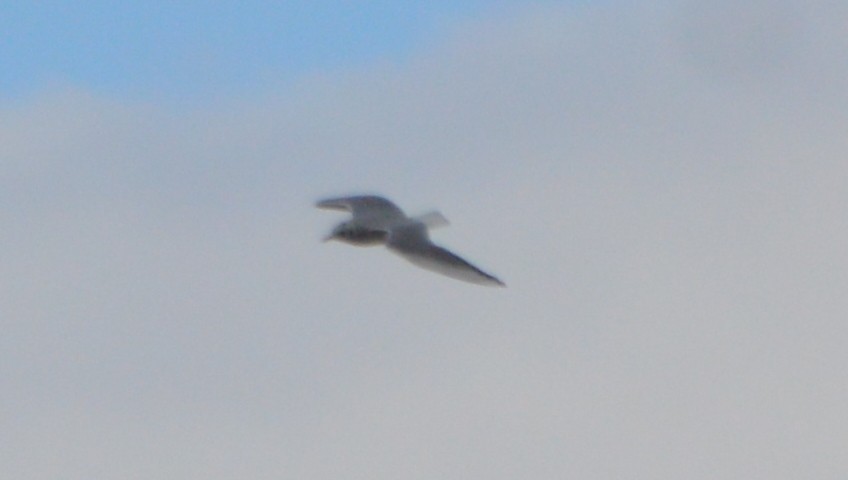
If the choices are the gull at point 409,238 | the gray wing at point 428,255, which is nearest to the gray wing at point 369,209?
the gull at point 409,238

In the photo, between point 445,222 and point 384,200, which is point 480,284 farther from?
point 384,200

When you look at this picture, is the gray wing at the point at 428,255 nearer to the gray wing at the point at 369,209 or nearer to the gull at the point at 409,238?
the gull at the point at 409,238

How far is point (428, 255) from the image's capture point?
21.9 meters

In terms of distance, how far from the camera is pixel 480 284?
21.3 metres

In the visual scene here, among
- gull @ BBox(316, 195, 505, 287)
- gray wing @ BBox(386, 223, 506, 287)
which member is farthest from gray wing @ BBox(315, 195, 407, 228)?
gray wing @ BBox(386, 223, 506, 287)

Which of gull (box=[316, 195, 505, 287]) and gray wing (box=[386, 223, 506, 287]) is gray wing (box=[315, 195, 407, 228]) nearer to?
gull (box=[316, 195, 505, 287])

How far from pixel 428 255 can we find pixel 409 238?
349 millimetres

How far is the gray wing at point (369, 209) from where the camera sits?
22.7 m

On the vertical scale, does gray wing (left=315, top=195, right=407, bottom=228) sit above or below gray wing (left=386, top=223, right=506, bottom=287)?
above

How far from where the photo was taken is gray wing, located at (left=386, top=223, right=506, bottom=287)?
70.2 feet

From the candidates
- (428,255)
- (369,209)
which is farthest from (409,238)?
(369,209)

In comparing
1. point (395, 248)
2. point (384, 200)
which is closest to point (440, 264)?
point (395, 248)

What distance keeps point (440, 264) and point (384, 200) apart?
2230mm

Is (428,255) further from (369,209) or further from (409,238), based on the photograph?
(369,209)
